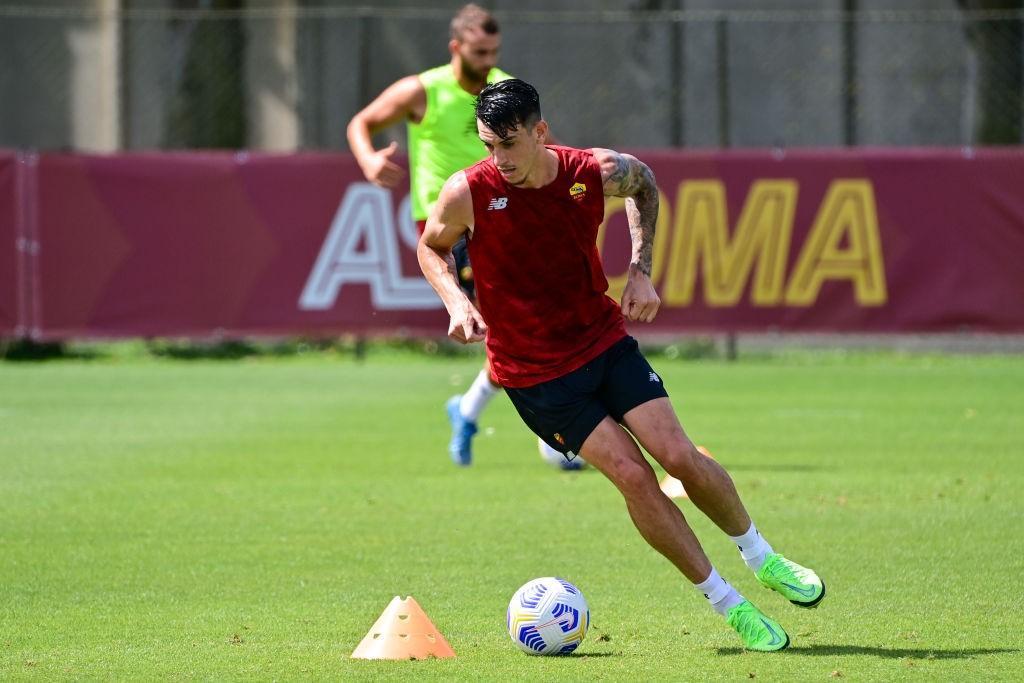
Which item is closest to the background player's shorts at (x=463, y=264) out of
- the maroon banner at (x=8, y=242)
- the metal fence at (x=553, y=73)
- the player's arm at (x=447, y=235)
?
the player's arm at (x=447, y=235)

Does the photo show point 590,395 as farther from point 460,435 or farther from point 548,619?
point 460,435

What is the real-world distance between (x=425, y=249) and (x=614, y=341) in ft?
2.58

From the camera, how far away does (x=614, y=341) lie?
247 inches

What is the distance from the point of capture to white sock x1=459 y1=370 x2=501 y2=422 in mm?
10430

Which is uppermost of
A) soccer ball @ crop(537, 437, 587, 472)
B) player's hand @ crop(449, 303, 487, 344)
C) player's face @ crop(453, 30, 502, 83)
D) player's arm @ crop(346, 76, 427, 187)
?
player's face @ crop(453, 30, 502, 83)

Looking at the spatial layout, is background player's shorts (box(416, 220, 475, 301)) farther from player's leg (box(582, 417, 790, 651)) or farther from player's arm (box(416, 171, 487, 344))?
player's leg (box(582, 417, 790, 651))

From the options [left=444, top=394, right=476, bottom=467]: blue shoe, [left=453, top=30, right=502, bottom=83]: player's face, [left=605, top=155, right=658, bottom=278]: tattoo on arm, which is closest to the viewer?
[left=605, top=155, right=658, bottom=278]: tattoo on arm

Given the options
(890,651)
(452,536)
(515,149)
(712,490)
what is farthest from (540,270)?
(452,536)

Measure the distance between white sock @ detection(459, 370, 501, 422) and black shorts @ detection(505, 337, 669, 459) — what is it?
415 centimetres

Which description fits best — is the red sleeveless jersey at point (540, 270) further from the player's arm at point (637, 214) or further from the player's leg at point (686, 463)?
the player's leg at point (686, 463)

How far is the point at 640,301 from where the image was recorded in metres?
6.17

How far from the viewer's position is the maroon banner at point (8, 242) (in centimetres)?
1802

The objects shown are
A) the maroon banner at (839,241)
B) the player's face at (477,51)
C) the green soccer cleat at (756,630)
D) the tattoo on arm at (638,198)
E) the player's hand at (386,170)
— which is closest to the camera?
the green soccer cleat at (756,630)

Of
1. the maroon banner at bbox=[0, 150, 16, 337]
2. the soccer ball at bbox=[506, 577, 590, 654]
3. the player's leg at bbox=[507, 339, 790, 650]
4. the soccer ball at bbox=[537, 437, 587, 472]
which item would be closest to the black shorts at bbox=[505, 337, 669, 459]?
the player's leg at bbox=[507, 339, 790, 650]
